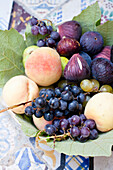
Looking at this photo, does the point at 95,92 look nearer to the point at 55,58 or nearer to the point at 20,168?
the point at 55,58

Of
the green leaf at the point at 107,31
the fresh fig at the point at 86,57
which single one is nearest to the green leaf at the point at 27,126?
the fresh fig at the point at 86,57

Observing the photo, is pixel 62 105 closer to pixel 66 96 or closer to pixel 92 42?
pixel 66 96

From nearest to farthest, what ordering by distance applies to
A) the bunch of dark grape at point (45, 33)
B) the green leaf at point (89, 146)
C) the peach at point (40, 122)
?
1. the green leaf at point (89, 146)
2. the peach at point (40, 122)
3. the bunch of dark grape at point (45, 33)

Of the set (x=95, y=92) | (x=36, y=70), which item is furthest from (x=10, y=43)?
(x=95, y=92)

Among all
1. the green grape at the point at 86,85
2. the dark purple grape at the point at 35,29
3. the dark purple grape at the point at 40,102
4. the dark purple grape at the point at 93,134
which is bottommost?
the dark purple grape at the point at 93,134

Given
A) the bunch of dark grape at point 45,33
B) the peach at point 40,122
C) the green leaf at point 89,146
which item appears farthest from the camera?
the bunch of dark grape at point 45,33

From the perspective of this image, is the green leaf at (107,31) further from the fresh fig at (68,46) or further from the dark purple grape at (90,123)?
the dark purple grape at (90,123)

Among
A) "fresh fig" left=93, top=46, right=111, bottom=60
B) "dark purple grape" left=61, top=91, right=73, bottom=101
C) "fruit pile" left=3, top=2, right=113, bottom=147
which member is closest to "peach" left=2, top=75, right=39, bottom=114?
"fruit pile" left=3, top=2, right=113, bottom=147
